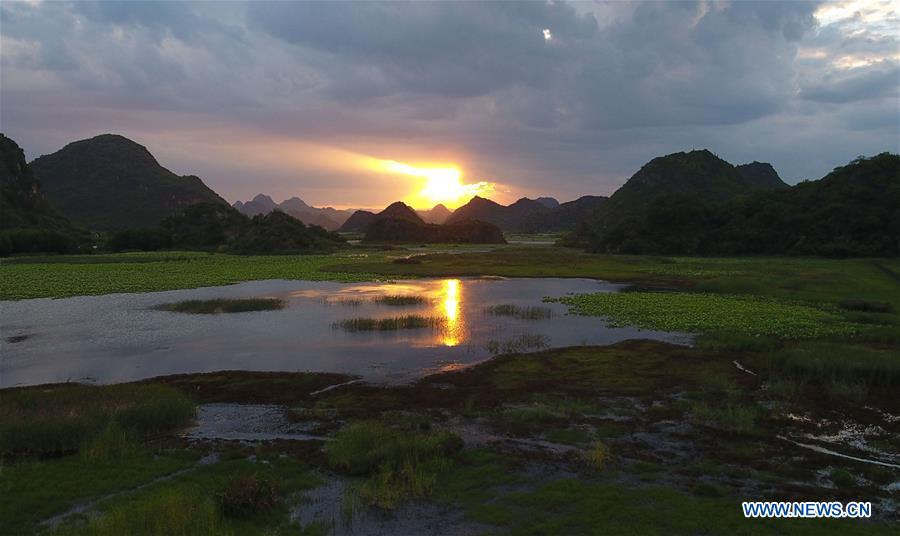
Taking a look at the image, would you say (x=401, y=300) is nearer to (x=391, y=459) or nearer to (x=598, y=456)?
(x=391, y=459)

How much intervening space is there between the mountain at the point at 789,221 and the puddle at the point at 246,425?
9857cm

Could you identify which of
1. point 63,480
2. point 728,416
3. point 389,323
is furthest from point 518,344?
point 63,480

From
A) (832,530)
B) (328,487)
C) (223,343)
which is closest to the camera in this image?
(832,530)

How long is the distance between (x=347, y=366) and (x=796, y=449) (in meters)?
18.4

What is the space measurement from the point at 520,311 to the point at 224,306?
2457cm

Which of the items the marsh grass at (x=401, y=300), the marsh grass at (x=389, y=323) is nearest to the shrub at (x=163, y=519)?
the marsh grass at (x=389, y=323)

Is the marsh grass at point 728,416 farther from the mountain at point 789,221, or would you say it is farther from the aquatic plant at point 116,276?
the mountain at point 789,221

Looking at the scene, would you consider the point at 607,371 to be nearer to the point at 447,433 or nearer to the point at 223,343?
the point at 447,433

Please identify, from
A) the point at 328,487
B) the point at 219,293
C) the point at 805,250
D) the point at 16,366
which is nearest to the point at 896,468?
the point at 328,487

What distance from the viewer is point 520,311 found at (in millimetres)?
41656

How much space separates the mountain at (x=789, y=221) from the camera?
3492 inches

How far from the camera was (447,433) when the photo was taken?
52.0 feet

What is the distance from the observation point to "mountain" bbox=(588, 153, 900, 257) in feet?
291

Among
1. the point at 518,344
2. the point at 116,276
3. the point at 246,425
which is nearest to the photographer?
the point at 246,425
